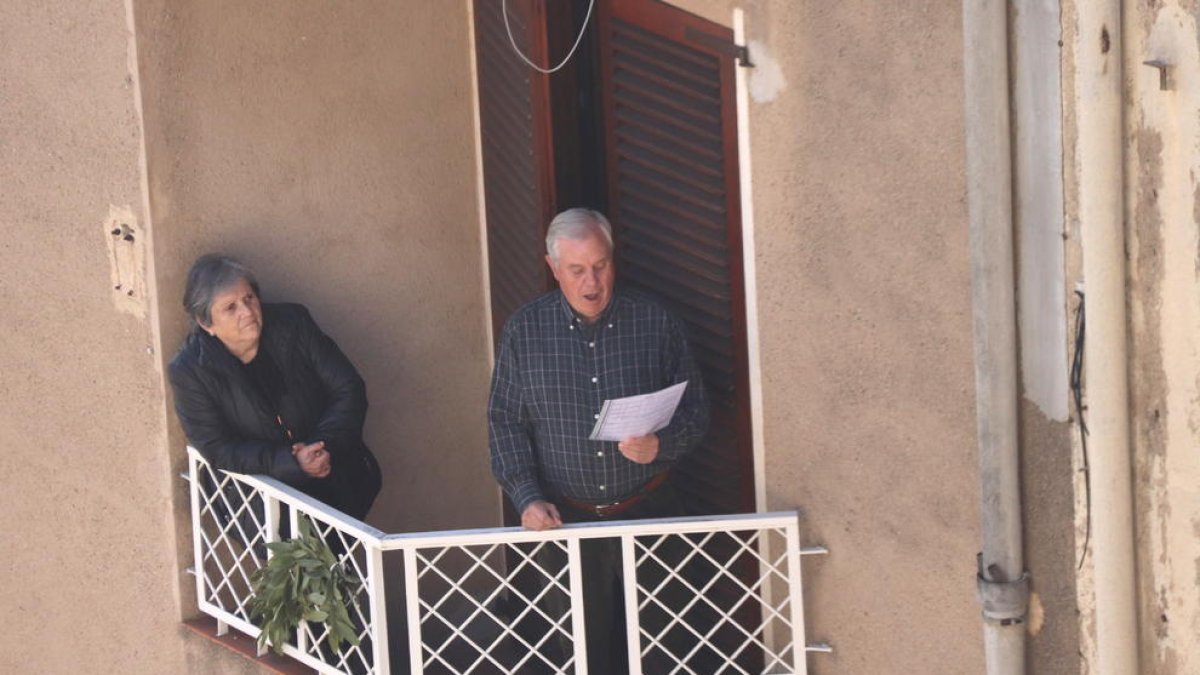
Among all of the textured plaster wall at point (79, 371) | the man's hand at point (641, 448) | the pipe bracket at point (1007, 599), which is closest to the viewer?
the pipe bracket at point (1007, 599)

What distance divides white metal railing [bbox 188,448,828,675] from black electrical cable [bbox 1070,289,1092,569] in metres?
1.05

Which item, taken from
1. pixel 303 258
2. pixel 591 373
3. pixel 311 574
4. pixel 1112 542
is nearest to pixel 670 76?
pixel 591 373

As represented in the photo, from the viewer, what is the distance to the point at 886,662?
16.9 ft

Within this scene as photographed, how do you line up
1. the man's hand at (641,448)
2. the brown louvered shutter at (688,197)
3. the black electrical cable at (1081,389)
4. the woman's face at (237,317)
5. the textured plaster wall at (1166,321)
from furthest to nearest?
the woman's face at (237,317) < the brown louvered shutter at (688,197) < the man's hand at (641,448) < the black electrical cable at (1081,389) < the textured plaster wall at (1166,321)

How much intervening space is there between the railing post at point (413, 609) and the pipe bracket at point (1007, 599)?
176 cm

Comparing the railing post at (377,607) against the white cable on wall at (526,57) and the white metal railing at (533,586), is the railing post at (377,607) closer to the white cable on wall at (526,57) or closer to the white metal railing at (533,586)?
the white metal railing at (533,586)

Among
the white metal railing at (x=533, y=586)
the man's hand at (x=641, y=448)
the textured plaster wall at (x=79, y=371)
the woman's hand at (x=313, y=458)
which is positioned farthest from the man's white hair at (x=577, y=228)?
the textured plaster wall at (x=79, y=371)

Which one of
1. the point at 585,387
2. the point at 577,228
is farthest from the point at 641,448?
the point at 577,228

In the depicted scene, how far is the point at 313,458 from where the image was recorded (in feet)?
20.0

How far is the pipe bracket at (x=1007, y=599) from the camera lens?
4.61m

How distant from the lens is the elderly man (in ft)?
18.3

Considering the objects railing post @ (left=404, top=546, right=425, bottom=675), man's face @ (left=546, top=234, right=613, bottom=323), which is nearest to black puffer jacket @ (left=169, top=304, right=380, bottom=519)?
railing post @ (left=404, top=546, right=425, bottom=675)

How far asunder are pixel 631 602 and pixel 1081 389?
162 centimetres

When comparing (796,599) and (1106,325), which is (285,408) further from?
(1106,325)
